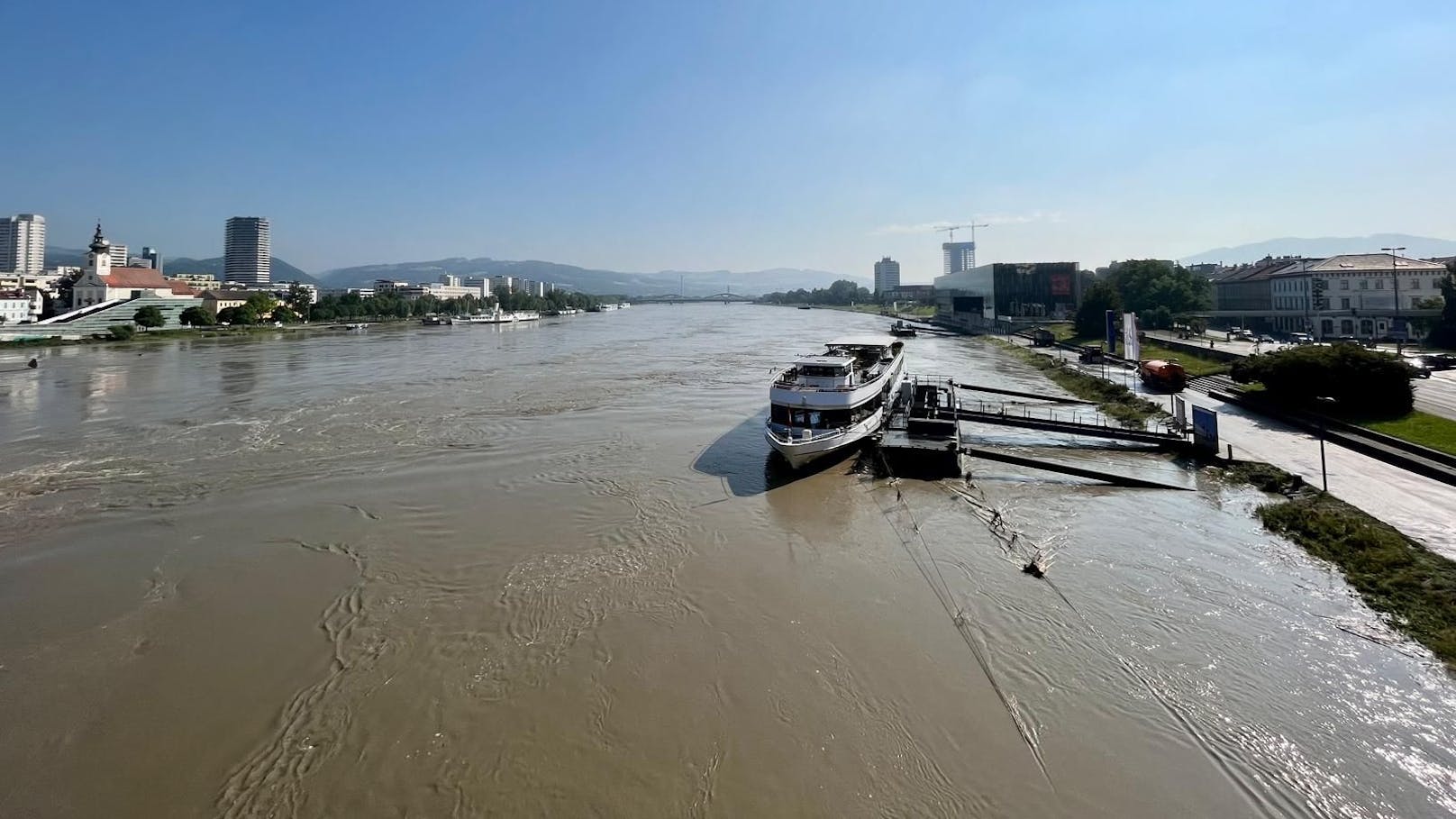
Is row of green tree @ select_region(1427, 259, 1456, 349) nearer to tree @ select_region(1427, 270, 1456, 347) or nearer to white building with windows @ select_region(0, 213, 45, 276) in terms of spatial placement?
tree @ select_region(1427, 270, 1456, 347)

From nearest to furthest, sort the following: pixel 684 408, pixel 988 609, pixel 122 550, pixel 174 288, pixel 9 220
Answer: pixel 988 609
pixel 122 550
pixel 684 408
pixel 174 288
pixel 9 220

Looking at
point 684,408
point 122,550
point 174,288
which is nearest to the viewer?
point 122,550

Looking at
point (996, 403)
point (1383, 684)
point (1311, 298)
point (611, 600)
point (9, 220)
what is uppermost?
point (9, 220)

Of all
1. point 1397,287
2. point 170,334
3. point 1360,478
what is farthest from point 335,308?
point 1397,287

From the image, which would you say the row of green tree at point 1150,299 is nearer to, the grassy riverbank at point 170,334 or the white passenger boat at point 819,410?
the white passenger boat at point 819,410

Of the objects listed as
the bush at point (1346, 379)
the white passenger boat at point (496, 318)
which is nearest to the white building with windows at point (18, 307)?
the white passenger boat at point (496, 318)

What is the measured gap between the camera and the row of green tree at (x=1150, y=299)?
55969mm

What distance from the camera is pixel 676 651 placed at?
9.36m

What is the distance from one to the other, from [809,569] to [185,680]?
9979 millimetres

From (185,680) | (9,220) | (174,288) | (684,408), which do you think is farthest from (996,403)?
(9,220)

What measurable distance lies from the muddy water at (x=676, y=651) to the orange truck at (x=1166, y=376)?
13.3 m

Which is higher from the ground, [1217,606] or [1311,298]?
[1311,298]

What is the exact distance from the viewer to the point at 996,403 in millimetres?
29500

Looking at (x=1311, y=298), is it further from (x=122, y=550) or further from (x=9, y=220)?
(x=9, y=220)
